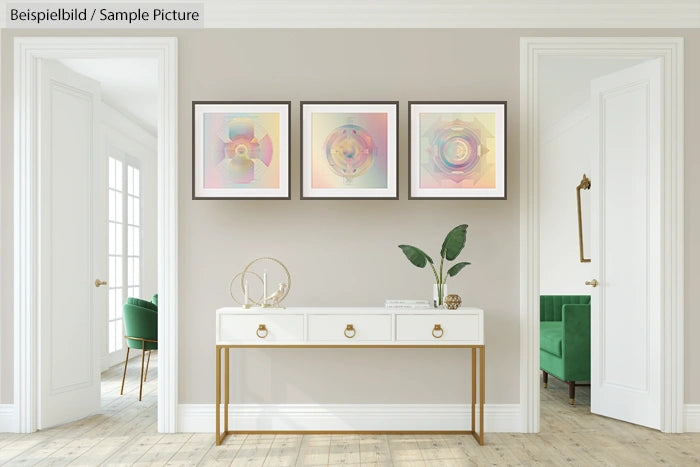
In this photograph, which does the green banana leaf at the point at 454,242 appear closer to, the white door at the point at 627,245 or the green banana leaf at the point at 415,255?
the green banana leaf at the point at 415,255

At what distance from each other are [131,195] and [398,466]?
4.95 metres

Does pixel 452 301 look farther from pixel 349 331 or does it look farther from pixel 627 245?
pixel 627 245

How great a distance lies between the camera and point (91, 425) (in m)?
4.05

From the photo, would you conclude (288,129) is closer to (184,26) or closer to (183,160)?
(183,160)

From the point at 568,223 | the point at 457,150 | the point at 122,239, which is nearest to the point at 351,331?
the point at 457,150

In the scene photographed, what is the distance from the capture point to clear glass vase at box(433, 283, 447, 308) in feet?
11.8

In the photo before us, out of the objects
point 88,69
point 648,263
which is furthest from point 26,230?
point 648,263

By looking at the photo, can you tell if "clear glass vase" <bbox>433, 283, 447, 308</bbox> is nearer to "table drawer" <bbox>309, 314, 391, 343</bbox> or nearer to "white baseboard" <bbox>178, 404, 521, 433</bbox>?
"table drawer" <bbox>309, 314, 391, 343</bbox>

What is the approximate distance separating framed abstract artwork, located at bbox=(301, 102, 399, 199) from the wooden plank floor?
4.65 ft

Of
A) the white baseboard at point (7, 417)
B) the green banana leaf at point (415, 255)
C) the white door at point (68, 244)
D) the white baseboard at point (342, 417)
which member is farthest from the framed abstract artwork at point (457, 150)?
the white baseboard at point (7, 417)

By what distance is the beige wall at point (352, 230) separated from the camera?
3.88 m

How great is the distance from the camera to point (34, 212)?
3.90 metres

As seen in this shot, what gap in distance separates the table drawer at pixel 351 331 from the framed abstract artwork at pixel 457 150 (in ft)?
2.55

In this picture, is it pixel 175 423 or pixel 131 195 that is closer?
pixel 175 423
